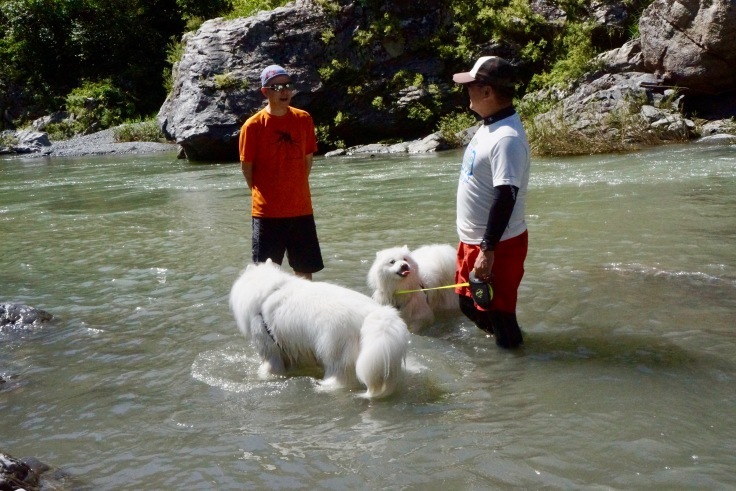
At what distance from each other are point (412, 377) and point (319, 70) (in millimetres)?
21084

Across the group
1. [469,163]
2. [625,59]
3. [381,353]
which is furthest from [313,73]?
→ [381,353]

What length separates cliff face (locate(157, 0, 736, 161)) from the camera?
23.5 meters

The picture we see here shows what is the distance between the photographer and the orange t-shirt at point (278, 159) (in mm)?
5652

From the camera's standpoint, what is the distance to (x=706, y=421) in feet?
12.4

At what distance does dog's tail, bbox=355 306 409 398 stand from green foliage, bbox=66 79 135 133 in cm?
3418

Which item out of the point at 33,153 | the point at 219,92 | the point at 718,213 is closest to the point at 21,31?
the point at 33,153

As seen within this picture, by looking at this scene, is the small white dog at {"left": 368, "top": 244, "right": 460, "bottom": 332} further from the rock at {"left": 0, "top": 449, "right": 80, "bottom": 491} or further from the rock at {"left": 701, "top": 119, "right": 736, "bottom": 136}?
the rock at {"left": 701, "top": 119, "right": 736, "bottom": 136}

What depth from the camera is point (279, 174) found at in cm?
575

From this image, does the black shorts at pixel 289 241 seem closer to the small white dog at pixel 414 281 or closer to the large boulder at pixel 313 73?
the small white dog at pixel 414 281

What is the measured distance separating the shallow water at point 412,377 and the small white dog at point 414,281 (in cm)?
21

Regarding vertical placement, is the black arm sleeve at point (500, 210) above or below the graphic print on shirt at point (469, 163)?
below

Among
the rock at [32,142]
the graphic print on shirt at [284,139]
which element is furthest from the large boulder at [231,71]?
the graphic print on shirt at [284,139]

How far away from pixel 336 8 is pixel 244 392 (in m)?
22.2

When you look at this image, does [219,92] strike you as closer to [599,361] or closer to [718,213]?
[718,213]
